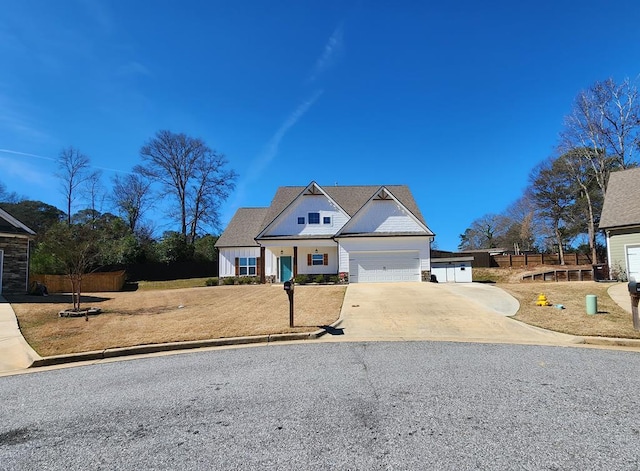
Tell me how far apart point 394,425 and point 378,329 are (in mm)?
6196

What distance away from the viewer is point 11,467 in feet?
10.4

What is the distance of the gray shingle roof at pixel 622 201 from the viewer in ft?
69.2

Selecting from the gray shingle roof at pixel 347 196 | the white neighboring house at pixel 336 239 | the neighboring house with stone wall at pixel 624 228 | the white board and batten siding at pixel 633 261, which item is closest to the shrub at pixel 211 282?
the white neighboring house at pixel 336 239

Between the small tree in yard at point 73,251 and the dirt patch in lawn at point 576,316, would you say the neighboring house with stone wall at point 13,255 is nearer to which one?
the small tree in yard at point 73,251

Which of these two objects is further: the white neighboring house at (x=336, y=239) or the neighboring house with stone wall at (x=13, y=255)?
the white neighboring house at (x=336, y=239)

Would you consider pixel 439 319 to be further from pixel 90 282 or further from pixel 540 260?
pixel 540 260

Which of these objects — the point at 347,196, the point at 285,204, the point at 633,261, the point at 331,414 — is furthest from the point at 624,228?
the point at 331,414

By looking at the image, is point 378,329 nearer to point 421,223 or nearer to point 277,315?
point 277,315

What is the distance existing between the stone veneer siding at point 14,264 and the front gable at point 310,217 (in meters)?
13.7

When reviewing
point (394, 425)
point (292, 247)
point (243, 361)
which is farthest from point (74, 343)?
point (292, 247)

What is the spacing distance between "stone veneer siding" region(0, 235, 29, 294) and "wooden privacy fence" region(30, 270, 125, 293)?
468 cm

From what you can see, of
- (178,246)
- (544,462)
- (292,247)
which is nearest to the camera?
(544,462)

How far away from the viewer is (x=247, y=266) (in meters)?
29.5

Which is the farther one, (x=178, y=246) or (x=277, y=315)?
(x=178, y=246)
